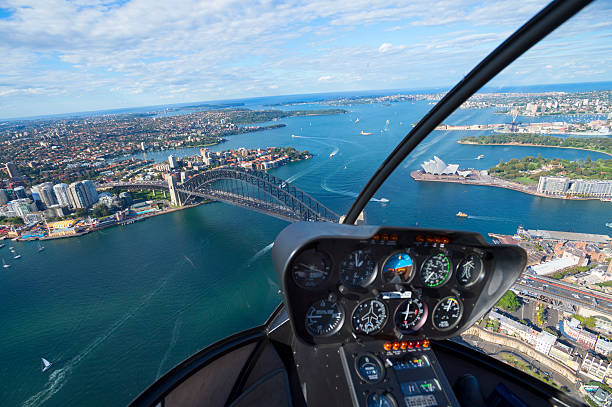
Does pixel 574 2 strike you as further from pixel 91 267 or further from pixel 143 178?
pixel 143 178

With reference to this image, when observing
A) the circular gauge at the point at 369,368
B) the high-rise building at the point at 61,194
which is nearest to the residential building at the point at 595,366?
the circular gauge at the point at 369,368

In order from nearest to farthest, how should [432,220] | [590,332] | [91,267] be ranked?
[590,332] → [432,220] → [91,267]

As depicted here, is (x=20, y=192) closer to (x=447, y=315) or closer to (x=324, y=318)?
(x=324, y=318)

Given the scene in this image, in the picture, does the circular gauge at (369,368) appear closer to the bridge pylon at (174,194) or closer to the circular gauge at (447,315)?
the circular gauge at (447,315)

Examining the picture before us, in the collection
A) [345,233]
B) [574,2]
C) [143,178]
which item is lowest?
[143,178]

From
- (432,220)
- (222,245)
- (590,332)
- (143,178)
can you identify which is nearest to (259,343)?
(590,332)
